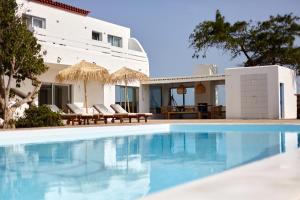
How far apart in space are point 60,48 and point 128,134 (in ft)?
23.4

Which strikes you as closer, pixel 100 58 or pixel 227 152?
pixel 227 152

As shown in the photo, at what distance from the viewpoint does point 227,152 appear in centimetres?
923

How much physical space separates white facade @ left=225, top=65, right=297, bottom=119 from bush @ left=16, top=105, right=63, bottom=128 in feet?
33.8

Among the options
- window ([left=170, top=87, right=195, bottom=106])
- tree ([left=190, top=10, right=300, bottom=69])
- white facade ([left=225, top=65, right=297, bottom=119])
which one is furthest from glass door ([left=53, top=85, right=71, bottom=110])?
tree ([left=190, top=10, right=300, bottom=69])

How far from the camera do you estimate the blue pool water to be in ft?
17.3

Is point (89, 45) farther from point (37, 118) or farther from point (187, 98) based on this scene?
point (187, 98)

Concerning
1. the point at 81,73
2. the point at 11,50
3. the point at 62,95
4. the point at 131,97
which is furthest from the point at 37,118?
the point at 131,97

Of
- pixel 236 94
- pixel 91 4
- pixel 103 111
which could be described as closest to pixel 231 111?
pixel 236 94

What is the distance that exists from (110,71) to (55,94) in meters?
3.76

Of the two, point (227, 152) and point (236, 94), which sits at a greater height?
point (236, 94)

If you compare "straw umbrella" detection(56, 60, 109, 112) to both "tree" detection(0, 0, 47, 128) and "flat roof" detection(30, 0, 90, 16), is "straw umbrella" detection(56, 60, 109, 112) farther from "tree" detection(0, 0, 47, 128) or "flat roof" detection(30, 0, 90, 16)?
"flat roof" detection(30, 0, 90, 16)

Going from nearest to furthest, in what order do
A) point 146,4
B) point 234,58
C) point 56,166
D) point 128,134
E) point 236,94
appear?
1. point 56,166
2. point 128,134
3. point 236,94
4. point 146,4
5. point 234,58

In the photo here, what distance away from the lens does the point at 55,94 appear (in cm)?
2094

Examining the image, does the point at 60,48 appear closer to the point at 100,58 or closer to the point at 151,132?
the point at 100,58
